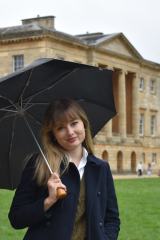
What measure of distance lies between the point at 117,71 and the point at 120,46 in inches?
107

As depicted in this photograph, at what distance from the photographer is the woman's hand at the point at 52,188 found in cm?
496

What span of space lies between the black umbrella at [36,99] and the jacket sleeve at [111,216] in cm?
85

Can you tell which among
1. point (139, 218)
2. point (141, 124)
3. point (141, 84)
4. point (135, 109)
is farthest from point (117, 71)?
point (139, 218)

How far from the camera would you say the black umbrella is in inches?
224

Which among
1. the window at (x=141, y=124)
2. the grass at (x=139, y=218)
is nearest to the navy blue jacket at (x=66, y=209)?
the grass at (x=139, y=218)

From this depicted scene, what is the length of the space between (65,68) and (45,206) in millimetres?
1237

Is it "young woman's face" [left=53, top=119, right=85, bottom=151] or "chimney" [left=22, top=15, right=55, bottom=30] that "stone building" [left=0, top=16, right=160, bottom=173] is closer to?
"chimney" [left=22, top=15, right=55, bottom=30]

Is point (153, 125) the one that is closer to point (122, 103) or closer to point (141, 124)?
point (141, 124)

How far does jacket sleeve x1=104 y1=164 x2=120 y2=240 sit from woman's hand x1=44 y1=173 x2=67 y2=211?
47 cm

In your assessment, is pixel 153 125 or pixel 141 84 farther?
pixel 153 125

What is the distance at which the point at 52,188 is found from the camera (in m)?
4.97

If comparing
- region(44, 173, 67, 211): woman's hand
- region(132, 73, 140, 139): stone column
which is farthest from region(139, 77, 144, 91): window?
region(44, 173, 67, 211): woman's hand

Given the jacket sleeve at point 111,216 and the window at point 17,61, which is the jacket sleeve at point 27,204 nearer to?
the jacket sleeve at point 111,216

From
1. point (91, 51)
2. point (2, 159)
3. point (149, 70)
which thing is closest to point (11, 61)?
point (91, 51)
